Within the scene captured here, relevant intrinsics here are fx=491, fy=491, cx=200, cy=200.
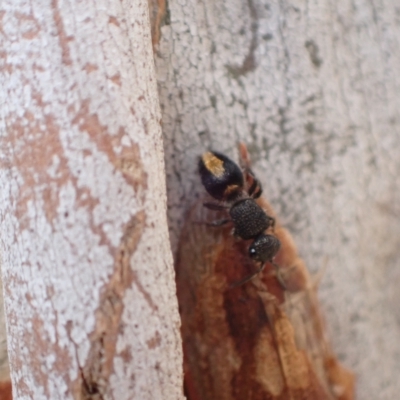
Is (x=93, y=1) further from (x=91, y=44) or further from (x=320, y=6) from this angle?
(x=320, y=6)

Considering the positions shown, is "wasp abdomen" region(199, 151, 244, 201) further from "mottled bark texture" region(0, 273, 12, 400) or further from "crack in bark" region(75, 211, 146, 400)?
"mottled bark texture" region(0, 273, 12, 400)

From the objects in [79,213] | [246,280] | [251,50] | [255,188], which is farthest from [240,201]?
[79,213]

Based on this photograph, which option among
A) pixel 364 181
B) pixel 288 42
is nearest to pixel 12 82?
pixel 288 42

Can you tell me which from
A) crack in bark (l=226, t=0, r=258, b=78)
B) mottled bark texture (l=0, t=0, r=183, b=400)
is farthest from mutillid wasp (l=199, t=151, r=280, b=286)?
mottled bark texture (l=0, t=0, r=183, b=400)

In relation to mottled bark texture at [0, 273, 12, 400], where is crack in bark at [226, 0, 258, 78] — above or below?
above

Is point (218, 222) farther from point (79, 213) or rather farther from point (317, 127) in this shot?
point (79, 213)

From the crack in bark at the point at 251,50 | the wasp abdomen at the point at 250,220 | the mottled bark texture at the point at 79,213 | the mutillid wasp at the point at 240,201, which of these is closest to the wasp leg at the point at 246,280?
the mutillid wasp at the point at 240,201

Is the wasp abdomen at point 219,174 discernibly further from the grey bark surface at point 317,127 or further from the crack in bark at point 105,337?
the crack in bark at point 105,337
